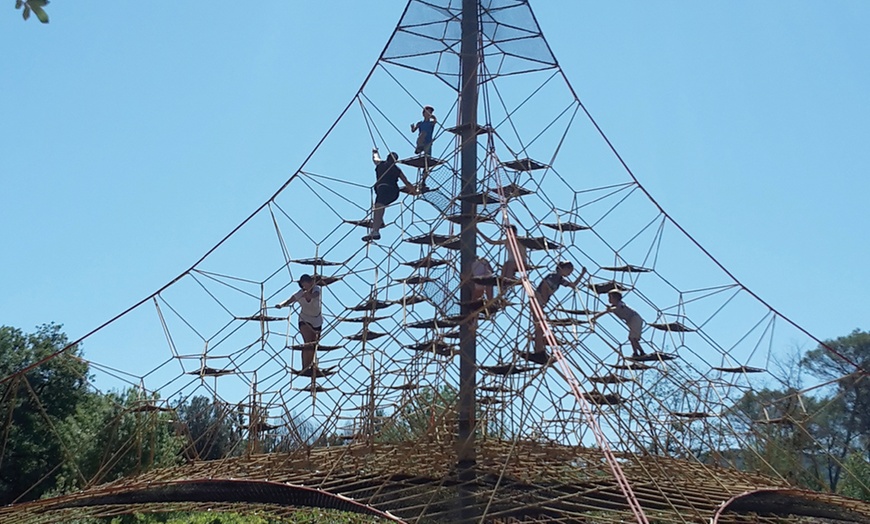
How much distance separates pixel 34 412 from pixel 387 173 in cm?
1649

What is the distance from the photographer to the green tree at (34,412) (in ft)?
88.7

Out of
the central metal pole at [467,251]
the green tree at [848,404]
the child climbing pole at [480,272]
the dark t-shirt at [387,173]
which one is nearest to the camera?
the central metal pole at [467,251]

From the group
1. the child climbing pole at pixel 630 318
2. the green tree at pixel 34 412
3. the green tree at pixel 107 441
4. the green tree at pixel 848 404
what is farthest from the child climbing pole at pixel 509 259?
the green tree at pixel 848 404

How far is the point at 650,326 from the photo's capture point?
53.2 ft

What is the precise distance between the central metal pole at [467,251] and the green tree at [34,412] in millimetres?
15056

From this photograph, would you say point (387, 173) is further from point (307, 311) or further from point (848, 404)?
point (848, 404)

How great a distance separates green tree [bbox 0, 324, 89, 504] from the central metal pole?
49.4 feet

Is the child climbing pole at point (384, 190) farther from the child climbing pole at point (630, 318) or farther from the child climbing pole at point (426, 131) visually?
the child climbing pole at point (630, 318)

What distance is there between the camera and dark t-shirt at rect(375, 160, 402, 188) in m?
15.8

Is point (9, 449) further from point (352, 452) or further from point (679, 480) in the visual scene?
point (679, 480)

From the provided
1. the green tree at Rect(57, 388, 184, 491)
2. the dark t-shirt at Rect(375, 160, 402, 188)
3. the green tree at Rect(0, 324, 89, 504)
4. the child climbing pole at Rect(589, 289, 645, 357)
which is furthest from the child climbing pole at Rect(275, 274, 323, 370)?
the green tree at Rect(0, 324, 89, 504)

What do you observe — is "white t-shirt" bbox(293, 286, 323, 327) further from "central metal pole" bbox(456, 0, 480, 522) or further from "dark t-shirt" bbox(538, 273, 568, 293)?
"dark t-shirt" bbox(538, 273, 568, 293)

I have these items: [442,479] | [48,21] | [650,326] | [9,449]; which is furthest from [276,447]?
[9,449]

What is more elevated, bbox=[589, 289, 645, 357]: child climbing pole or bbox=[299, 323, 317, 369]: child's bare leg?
bbox=[589, 289, 645, 357]: child climbing pole
